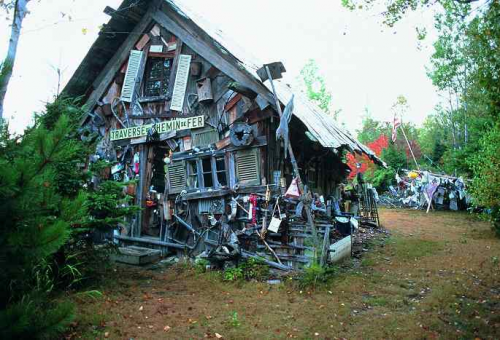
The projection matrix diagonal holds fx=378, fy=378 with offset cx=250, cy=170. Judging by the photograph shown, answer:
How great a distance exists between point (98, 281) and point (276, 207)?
160 inches

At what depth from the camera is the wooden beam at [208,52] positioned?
30.5 feet

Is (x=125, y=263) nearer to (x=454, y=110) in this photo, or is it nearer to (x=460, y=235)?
(x=460, y=235)

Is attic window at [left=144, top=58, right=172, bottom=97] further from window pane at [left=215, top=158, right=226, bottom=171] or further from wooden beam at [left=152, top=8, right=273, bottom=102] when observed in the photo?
window pane at [left=215, top=158, right=226, bottom=171]

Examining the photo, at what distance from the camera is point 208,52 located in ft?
33.4

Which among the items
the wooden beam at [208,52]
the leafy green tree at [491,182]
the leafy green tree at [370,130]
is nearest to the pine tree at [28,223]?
the wooden beam at [208,52]

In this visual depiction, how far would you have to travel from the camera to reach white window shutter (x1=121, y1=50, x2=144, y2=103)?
11266 mm

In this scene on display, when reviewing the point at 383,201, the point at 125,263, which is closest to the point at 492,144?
the point at 125,263

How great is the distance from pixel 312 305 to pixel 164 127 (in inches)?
262

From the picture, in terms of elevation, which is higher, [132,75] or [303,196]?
[132,75]

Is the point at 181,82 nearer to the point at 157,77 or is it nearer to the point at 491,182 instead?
the point at 157,77

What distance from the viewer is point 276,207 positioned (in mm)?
8781

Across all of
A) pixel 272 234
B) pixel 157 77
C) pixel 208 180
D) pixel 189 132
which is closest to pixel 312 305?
pixel 272 234

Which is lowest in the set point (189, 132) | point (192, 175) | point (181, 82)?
point (192, 175)

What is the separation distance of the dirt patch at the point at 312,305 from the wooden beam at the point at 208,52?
15.0ft
